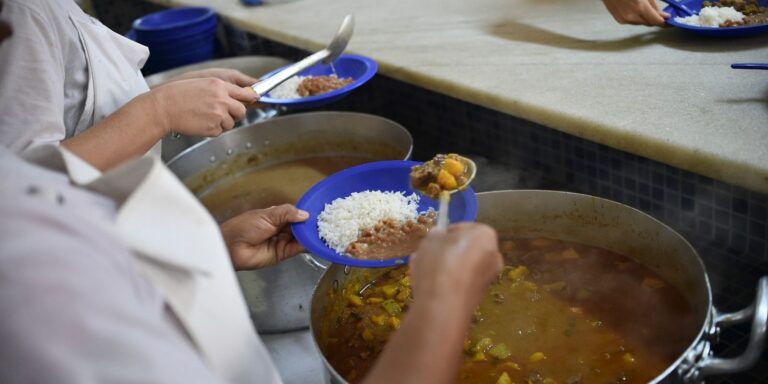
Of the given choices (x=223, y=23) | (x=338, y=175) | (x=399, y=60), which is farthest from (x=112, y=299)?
(x=223, y=23)

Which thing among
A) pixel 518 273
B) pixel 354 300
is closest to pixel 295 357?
pixel 354 300

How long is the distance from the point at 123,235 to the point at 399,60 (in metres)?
1.47

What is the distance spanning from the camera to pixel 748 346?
34.4 inches

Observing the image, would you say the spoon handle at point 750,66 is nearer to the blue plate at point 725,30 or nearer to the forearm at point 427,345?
the blue plate at point 725,30

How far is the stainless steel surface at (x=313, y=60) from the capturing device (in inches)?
63.7

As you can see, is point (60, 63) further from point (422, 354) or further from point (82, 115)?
point (422, 354)

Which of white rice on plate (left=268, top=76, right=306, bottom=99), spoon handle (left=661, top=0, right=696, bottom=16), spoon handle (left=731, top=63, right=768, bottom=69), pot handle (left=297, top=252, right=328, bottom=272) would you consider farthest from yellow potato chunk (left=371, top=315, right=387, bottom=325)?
spoon handle (left=661, top=0, right=696, bottom=16)

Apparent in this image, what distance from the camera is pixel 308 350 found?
149 centimetres

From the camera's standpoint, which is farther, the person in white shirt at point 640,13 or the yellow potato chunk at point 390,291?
the person in white shirt at point 640,13

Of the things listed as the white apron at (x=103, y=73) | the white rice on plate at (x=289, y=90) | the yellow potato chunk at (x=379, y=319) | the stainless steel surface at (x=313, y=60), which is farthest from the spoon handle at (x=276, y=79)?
the yellow potato chunk at (x=379, y=319)

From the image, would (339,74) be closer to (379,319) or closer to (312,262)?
(312,262)

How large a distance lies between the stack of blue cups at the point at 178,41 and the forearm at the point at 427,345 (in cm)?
206

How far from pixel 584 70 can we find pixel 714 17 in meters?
0.41

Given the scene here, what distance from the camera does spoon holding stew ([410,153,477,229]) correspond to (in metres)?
1.21
